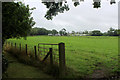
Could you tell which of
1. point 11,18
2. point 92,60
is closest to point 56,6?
point 11,18

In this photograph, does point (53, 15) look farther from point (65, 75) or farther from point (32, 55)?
point (65, 75)

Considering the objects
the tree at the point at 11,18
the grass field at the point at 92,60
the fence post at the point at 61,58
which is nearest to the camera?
the fence post at the point at 61,58

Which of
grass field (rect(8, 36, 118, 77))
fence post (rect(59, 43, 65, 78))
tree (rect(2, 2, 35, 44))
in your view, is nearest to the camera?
fence post (rect(59, 43, 65, 78))

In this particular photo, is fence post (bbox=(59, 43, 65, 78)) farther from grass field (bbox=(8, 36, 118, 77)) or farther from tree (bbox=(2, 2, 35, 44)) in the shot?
tree (bbox=(2, 2, 35, 44))

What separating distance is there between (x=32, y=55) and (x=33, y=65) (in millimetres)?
1082

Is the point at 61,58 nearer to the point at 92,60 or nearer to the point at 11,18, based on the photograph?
the point at 11,18

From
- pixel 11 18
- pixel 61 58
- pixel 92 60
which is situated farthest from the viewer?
pixel 92 60

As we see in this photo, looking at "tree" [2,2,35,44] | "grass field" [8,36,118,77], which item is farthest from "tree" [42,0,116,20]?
"grass field" [8,36,118,77]

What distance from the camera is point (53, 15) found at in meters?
6.91

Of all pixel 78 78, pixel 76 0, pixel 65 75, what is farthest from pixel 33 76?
pixel 76 0

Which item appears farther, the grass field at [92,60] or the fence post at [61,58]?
the grass field at [92,60]

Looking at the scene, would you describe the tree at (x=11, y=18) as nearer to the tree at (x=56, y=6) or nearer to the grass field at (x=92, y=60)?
the tree at (x=56, y=6)

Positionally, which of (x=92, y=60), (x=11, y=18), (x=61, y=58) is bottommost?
(x=92, y=60)

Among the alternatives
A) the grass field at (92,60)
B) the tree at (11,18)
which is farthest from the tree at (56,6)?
the grass field at (92,60)
